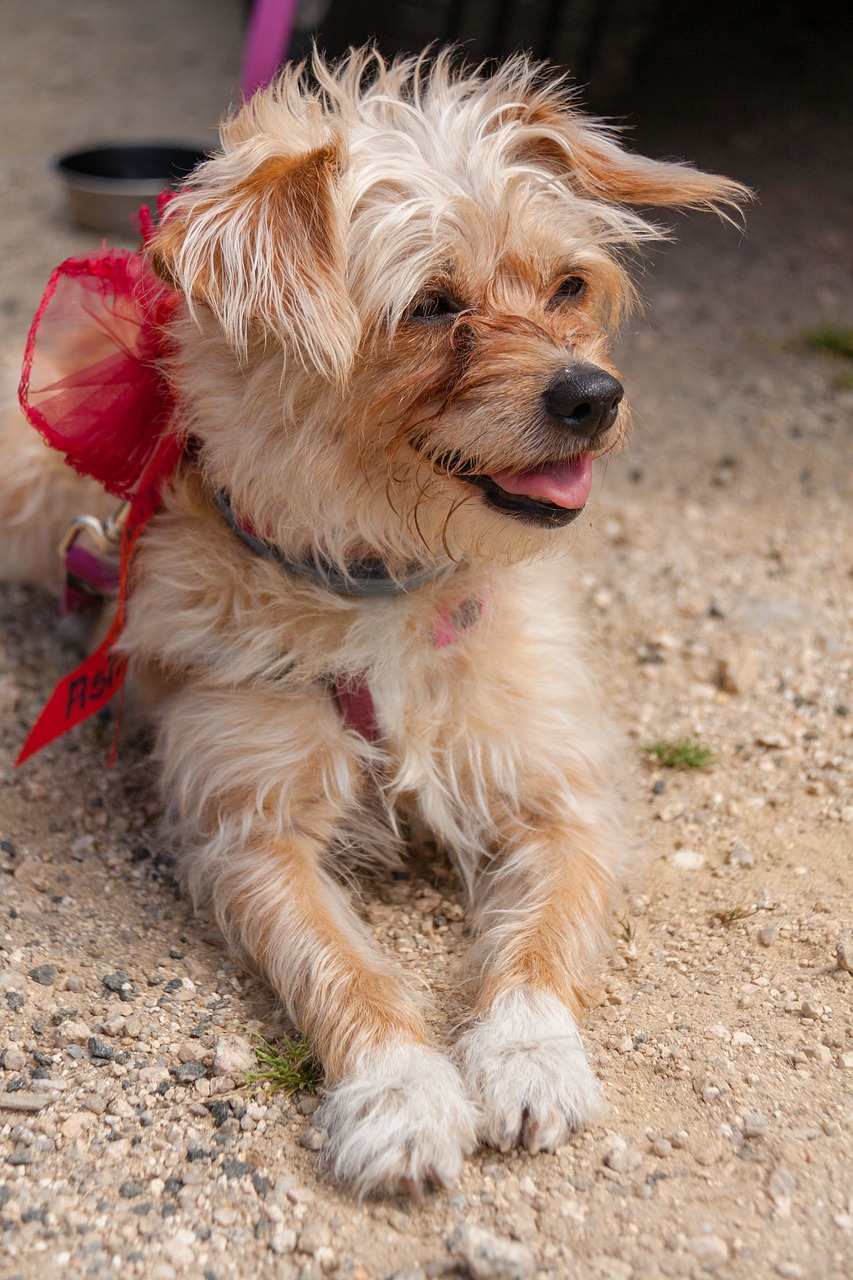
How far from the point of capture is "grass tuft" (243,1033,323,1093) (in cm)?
246

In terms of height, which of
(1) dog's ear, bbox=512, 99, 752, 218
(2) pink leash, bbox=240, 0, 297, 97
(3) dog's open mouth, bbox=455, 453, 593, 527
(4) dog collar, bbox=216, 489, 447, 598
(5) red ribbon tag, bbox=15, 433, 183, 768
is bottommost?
(5) red ribbon tag, bbox=15, 433, 183, 768

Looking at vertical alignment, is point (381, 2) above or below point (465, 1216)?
above

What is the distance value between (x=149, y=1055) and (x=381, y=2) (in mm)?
5742

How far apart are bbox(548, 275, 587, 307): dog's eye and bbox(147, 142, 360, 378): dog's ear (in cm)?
59

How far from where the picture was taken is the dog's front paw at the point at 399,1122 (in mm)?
2172

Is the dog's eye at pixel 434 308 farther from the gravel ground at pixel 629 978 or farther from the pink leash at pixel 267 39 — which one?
the pink leash at pixel 267 39

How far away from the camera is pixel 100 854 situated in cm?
314

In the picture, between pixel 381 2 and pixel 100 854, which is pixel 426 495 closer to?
pixel 100 854

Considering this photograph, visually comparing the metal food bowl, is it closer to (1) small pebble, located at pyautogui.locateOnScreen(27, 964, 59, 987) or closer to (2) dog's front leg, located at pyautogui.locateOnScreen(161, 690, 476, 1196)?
(2) dog's front leg, located at pyautogui.locateOnScreen(161, 690, 476, 1196)

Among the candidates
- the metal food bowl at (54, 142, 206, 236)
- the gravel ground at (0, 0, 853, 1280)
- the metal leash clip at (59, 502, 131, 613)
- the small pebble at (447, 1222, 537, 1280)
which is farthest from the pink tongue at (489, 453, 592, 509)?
the metal food bowl at (54, 142, 206, 236)

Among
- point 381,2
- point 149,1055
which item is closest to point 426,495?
point 149,1055

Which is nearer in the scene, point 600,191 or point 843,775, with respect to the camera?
point 600,191

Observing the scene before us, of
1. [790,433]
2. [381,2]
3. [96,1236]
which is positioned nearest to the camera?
[96,1236]

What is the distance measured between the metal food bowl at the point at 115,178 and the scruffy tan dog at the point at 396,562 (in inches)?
145
